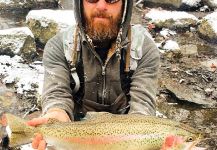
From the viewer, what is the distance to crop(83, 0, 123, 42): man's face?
4.77m

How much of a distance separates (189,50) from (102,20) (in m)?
7.01

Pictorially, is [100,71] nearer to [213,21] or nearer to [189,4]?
[213,21]

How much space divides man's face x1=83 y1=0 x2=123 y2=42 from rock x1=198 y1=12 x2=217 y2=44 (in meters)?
7.74

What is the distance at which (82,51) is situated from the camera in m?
5.01

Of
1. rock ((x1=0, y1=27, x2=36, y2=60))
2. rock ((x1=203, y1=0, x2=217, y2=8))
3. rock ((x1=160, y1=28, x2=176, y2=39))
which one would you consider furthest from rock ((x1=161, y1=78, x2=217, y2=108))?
rock ((x1=203, y1=0, x2=217, y2=8))

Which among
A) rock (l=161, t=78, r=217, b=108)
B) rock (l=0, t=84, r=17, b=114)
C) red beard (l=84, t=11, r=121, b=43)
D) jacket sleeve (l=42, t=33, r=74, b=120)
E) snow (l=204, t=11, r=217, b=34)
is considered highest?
red beard (l=84, t=11, r=121, b=43)

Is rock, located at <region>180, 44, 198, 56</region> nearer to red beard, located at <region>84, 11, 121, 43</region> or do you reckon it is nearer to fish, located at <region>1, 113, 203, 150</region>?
red beard, located at <region>84, 11, 121, 43</region>

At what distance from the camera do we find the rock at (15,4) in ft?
45.6

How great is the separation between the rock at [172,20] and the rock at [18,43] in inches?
172

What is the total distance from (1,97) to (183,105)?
11.0 feet

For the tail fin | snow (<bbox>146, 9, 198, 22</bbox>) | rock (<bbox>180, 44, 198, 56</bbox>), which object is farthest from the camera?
snow (<bbox>146, 9, 198, 22</bbox>)

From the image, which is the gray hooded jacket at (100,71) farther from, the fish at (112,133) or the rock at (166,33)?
the rock at (166,33)

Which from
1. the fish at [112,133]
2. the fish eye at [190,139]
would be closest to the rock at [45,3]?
the fish at [112,133]

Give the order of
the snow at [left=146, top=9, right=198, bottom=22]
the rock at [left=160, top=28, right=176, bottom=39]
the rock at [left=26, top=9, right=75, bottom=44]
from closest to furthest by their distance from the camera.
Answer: the rock at [left=26, top=9, right=75, bottom=44] < the rock at [left=160, top=28, right=176, bottom=39] < the snow at [left=146, top=9, right=198, bottom=22]
